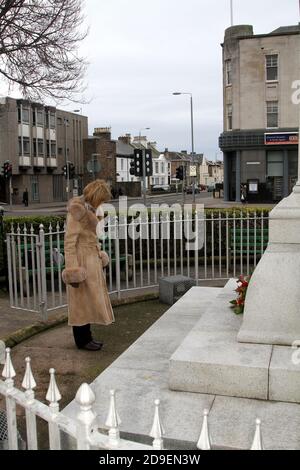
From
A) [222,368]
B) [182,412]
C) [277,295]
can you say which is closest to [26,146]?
[277,295]

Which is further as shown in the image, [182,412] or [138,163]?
[138,163]

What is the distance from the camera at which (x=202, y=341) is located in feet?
15.5

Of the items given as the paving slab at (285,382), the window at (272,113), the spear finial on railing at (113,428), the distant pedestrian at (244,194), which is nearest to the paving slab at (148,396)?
the paving slab at (285,382)

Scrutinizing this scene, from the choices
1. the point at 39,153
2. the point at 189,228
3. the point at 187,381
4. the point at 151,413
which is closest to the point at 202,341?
the point at 187,381

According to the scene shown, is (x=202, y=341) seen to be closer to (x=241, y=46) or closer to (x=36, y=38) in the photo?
(x=36, y=38)

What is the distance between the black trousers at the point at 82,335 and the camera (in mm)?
5816

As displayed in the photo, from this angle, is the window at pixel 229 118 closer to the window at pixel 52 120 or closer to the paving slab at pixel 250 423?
the window at pixel 52 120

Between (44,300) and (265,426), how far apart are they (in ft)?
13.7

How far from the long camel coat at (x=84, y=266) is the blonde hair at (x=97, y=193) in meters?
0.09

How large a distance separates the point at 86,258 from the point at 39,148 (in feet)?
173

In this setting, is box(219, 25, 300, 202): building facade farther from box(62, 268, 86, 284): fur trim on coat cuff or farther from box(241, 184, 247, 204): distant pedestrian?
box(62, 268, 86, 284): fur trim on coat cuff

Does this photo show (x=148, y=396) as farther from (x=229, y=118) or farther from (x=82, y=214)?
(x=229, y=118)

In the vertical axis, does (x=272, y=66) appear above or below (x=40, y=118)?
above

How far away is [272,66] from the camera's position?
3866 centimetres
